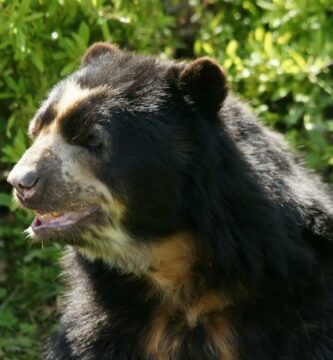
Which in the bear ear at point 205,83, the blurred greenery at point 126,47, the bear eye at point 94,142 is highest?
the bear ear at point 205,83

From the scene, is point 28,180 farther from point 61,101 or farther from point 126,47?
point 126,47

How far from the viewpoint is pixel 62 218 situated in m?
4.12

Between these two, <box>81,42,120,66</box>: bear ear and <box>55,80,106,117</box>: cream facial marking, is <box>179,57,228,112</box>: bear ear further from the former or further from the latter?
<box>81,42,120,66</box>: bear ear

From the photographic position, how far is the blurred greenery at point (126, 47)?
552 cm

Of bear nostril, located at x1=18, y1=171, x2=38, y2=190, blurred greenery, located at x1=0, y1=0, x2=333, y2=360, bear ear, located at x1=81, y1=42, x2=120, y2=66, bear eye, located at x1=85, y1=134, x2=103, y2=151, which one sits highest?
bear ear, located at x1=81, y1=42, x2=120, y2=66

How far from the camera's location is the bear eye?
4.06 meters

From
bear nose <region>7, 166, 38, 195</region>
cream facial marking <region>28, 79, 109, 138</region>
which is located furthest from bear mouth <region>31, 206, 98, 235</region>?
cream facial marking <region>28, 79, 109, 138</region>

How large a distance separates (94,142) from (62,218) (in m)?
0.36

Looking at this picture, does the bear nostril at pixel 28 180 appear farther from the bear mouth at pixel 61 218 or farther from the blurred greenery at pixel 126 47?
the blurred greenery at pixel 126 47

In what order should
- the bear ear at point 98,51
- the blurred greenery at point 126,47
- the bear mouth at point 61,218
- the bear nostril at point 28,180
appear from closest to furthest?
the bear nostril at point 28,180, the bear mouth at point 61,218, the bear ear at point 98,51, the blurred greenery at point 126,47

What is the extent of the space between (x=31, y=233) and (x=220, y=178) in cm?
84

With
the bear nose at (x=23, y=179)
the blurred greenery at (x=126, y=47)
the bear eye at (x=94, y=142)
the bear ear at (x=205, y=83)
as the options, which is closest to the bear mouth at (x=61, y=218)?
the bear nose at (x=23, y=179)

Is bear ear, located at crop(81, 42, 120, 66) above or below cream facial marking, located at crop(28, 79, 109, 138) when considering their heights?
above

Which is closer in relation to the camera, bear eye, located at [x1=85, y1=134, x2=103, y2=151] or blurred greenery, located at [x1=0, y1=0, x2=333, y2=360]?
bear eye, located at [x1=85, y1=134, x2=103, y2=151]
